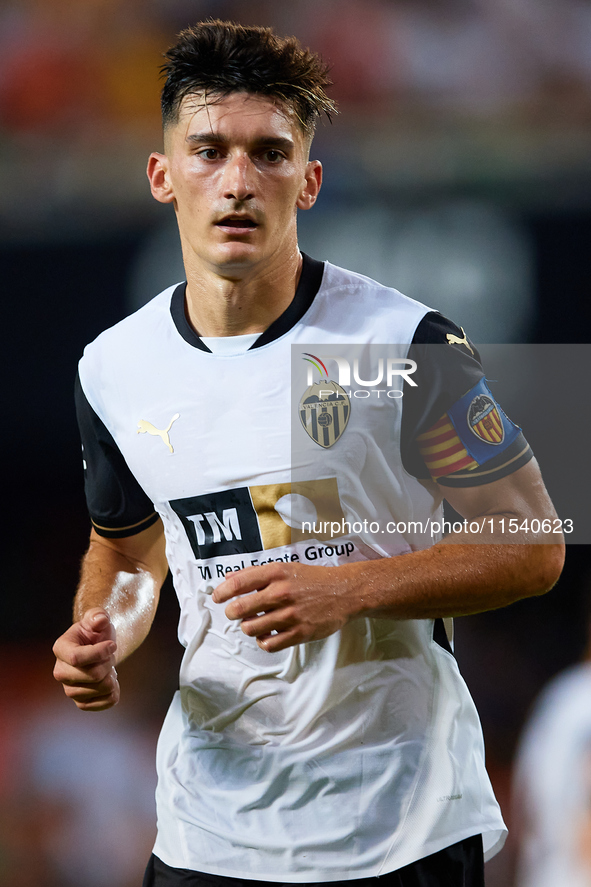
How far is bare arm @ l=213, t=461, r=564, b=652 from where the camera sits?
37.8 inches

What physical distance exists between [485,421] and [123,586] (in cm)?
70

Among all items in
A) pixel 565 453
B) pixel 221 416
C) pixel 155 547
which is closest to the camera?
pixel 221 416

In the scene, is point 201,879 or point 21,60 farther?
point 21,60

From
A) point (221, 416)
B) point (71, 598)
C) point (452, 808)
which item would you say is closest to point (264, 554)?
point (221, 416)

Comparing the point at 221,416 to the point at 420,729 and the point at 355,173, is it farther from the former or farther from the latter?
the point at 355,173

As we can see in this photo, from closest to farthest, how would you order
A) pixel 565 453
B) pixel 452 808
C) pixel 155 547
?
pixel 452 808
pixel 155 547
pixel 565 453

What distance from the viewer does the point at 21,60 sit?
2.02 meters

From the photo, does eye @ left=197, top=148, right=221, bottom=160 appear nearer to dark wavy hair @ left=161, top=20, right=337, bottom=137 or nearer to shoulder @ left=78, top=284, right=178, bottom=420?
dark wavy hair @ left=161, top=20, right=337, bottom=137

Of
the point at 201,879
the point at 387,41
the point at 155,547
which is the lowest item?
the point at 201,879

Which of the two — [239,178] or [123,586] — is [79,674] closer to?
[123,586]

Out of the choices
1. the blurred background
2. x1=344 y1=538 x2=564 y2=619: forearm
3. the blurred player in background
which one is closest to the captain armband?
x1=344 y1=538 x2=564 y2=619: forearm

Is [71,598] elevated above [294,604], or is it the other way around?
[294,604]

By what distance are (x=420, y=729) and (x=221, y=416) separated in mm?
563

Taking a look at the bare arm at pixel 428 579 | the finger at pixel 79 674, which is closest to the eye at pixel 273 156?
the bare arm at pixel 428 579
